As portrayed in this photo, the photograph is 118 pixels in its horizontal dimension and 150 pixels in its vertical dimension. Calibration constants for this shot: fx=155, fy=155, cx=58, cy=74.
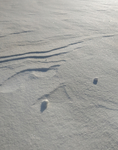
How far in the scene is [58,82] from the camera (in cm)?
154

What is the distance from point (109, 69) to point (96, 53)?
13.0 inches

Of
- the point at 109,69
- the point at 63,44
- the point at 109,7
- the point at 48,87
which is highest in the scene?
the point at 109,7

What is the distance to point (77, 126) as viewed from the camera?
3.88 ft

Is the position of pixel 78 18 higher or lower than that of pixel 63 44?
higher

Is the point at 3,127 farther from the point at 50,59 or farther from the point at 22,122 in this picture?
the point at 50,59

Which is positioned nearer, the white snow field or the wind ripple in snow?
the white snow field

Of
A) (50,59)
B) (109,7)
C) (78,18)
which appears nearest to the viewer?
(50,59)

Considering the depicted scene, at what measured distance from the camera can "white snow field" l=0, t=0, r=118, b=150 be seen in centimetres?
112

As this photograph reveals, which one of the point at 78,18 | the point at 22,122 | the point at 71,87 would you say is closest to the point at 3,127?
the point at 22,122

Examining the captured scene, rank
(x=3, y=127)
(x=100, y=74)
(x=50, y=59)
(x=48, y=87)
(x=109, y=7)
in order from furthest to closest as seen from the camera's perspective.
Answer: (x=109, y=7) → (x=50, y=59) → (x=100, y=74) → (x=48, y=87) → (x=3, y=127)

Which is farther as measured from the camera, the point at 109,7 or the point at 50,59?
the point at 109,7

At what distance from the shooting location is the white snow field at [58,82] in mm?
1122

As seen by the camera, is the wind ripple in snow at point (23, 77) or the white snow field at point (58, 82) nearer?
the white snow field at point (58, 82)

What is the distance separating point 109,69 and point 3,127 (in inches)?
48.1
